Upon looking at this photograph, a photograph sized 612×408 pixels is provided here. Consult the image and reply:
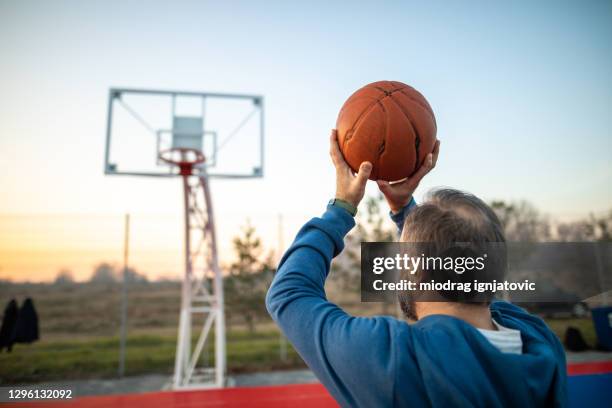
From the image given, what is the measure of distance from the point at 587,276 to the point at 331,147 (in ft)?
32.8

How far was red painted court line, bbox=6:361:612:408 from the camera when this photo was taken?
2498 mm

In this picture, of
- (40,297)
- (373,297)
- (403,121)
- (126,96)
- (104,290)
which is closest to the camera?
(373,297)

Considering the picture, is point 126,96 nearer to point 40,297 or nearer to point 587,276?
point 40,297

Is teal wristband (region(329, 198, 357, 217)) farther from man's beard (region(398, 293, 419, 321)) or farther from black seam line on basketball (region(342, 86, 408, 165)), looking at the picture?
black seam line on basketball (region(342, 86, 408, 165))

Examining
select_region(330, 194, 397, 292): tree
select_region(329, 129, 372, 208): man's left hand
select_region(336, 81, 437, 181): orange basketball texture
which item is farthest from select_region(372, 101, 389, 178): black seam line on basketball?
select_region(330, 194, 397, 292): tree

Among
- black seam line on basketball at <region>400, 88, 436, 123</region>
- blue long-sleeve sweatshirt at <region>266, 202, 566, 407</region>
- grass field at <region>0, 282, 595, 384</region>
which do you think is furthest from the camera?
grass field at <region>0, 282, 595, 384</region>

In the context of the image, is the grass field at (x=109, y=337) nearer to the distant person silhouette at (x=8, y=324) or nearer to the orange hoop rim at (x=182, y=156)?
the distant person silhouette at (x=8, y=324)

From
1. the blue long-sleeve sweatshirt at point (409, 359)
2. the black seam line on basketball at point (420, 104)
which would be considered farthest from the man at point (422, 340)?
the black seam line on basketball at point (420, 104)

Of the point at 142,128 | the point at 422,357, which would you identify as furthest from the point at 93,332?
the point at 422,357

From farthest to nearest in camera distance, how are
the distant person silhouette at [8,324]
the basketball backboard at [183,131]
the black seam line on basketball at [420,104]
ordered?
the distant person silhouette at [8,324] → the basketball backboard at [183,131] → the black seam line on basketball at [420,104]

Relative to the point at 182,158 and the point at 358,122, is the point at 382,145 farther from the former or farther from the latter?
the point at 182,158

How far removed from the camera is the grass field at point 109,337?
293 inches

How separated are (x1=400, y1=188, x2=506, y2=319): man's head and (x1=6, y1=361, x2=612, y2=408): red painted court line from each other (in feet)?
6.10

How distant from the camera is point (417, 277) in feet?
3.10
